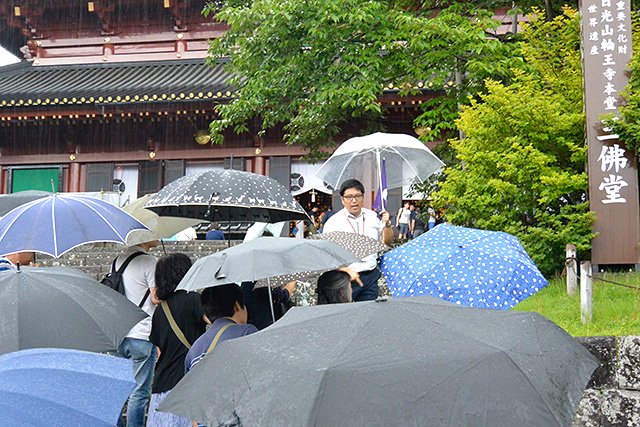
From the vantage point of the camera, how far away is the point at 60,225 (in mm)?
4793

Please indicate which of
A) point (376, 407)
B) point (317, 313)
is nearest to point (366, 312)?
point (317, 313)

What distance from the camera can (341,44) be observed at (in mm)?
9188

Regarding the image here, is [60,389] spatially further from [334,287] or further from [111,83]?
[111,83]

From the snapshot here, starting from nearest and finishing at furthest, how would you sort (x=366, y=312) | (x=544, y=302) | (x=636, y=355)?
1. (x=366, y=312)
2. (x=636, y=355)
3. (x=544, y=302)

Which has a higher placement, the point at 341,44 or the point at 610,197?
the point at 341,44

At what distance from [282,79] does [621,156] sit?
187 inches

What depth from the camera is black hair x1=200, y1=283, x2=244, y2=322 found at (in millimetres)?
3703

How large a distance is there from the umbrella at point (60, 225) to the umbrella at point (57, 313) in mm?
1137

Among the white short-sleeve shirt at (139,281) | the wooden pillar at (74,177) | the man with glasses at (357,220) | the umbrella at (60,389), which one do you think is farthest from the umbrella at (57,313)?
the wooden pillar at (74,177)

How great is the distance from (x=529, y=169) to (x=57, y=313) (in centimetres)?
607

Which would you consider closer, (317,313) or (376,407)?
(376,407)

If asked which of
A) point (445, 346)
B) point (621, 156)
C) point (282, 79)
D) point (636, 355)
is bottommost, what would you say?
point (636, 355)

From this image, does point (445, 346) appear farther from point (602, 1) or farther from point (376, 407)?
point (602, 1)

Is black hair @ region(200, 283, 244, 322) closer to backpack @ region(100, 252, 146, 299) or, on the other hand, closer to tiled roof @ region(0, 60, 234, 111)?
backpack @ region(100, 252, 146, 299)
